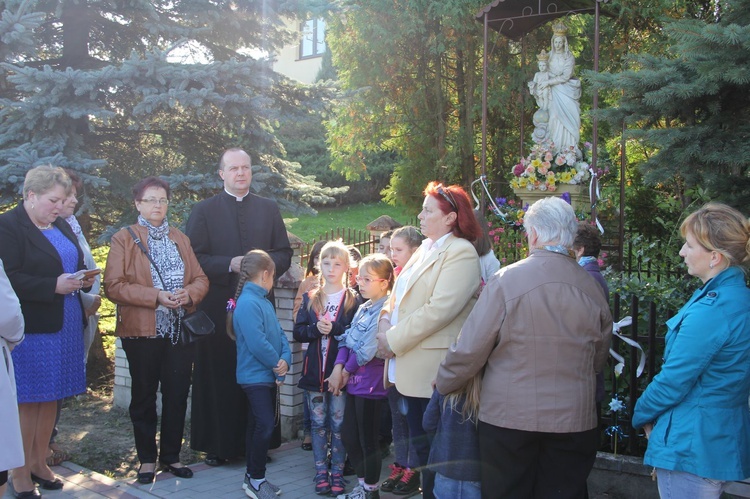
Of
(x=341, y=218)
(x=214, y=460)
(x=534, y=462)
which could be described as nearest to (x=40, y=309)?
(x=214, y=460)

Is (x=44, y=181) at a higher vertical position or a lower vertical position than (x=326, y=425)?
higher

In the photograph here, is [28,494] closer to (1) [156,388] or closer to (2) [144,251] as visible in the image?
(1) [156,388]

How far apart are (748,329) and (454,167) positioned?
970 centimetres

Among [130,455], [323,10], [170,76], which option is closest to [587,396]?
[130,455]

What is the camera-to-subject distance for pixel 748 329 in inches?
114

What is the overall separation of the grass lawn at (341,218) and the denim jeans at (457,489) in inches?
538

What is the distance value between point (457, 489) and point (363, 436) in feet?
4.27

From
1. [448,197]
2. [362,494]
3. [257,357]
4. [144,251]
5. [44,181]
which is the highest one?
[44,181]

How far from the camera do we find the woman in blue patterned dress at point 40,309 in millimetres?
4426

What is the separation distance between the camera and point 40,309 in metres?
4.48

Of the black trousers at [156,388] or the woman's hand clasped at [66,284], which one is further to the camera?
the black trousers at [156,388]

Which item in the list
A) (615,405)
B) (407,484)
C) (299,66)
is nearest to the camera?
(615,405)

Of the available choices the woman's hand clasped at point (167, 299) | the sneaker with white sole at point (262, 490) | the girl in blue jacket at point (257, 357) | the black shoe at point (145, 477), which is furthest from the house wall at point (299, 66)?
the sneaker with white sole at point (262, 490)

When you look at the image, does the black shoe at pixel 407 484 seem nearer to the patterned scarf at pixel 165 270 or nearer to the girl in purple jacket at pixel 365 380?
the girl in purple jacket at pixel 365 380
